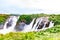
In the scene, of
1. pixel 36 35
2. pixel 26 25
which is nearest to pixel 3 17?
pixel 26 25

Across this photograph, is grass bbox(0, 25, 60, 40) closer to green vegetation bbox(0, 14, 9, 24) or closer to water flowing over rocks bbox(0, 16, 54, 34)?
water flowing over rocks bbox(0, 16, 54, 34)

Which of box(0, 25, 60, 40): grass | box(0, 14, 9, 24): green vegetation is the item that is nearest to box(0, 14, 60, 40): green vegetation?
box(0, 25, 60, 40): grass

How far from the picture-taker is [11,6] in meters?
2.30

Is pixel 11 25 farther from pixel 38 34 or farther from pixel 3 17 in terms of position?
pixel 38 34

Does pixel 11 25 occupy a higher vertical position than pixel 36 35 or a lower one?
higher

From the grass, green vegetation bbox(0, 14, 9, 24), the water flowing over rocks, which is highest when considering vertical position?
green vegetation bbox(0, 14, 9, 24)

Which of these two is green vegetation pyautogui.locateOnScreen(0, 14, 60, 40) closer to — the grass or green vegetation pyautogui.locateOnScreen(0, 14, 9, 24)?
the grass

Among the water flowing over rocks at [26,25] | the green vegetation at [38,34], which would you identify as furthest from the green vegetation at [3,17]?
the green vegetation at [38,34]

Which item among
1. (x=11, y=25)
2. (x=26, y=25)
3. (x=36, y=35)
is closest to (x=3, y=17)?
(x=11, y=25)

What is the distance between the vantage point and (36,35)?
2.22 m

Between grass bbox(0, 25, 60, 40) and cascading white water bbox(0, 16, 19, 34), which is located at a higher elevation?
cascading white water bbox(0, 16, 19, 34)

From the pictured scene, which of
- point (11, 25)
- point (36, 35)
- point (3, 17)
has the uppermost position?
point (3, 17)

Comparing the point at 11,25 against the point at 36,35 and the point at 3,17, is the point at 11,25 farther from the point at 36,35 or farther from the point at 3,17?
the point at 36,35

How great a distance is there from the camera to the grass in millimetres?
2191
